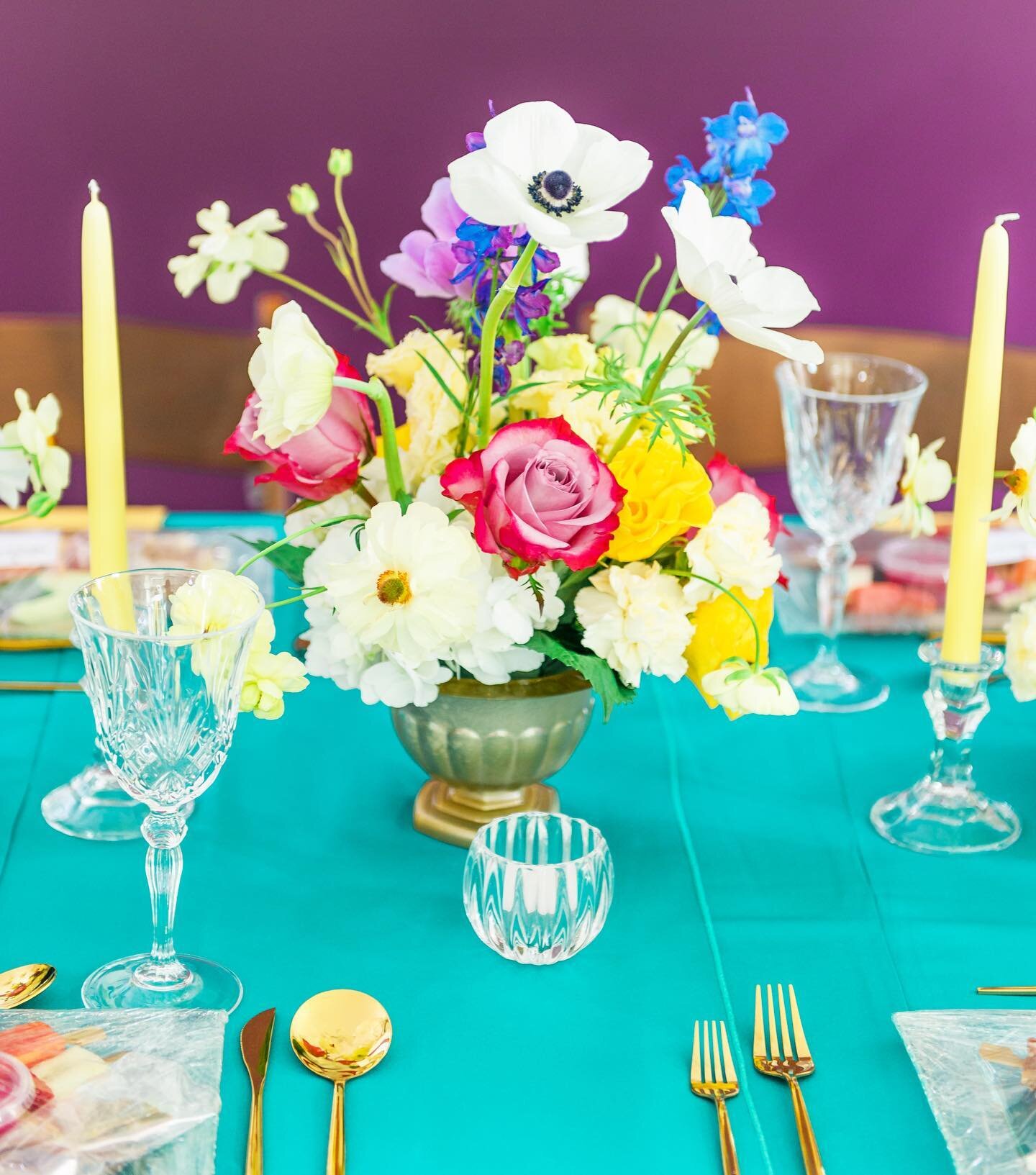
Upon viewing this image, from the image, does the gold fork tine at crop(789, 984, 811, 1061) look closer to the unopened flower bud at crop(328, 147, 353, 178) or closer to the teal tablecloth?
the teal tablecloth

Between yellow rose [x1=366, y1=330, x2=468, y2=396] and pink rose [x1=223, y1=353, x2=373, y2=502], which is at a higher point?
yellow rose [x1=366, y1=330, x2=468, y2=396]

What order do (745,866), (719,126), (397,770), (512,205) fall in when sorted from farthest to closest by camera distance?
(397,770) < (745,866) < (719,126) < (512,205)

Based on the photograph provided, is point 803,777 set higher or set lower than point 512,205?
lower

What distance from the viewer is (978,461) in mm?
1087

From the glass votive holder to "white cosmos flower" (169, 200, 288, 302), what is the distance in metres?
0.46

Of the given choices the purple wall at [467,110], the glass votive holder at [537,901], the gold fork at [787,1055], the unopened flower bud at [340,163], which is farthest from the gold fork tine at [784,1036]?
the purple wall at [467,110]

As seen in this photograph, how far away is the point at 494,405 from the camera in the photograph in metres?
1.04

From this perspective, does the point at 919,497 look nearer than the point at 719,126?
No

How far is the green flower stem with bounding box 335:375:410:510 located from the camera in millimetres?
900

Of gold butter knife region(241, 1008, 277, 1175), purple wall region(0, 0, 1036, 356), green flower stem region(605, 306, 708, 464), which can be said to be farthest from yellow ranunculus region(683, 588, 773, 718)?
purple wall region(0, 0, 1036, 356)

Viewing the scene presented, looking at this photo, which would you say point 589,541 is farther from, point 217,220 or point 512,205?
point 217,220

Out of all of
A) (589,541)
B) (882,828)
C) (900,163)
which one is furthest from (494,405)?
(900,163)

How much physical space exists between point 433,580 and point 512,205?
22 centimetres

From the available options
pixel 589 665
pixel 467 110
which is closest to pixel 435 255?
pixel 589 665
